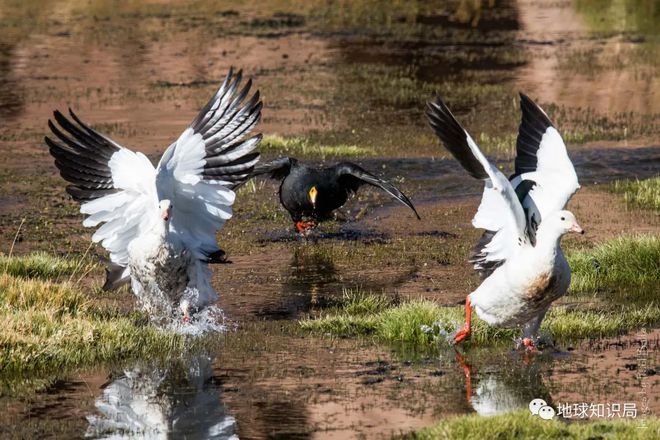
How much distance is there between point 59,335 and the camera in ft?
27.2

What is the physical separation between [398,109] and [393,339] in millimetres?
12375

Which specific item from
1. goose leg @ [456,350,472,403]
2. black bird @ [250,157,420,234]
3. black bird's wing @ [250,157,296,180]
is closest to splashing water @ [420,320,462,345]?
goose leg @ [456,350,472,403]

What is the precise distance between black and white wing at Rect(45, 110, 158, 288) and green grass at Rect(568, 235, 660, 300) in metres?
3.72

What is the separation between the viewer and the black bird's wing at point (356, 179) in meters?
12.5

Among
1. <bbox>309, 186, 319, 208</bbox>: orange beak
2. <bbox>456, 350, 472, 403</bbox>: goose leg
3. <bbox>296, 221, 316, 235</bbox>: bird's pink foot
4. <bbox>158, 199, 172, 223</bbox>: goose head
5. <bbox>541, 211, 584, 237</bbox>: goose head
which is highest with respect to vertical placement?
<bbox>541, 211, 584, 237</bbox>: goose head

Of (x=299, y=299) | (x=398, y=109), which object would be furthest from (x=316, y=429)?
(x=398, y=109)

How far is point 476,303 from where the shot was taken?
28.3 ft

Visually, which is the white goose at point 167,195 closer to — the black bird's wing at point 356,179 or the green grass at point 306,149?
the black bird's wing at point 356,179

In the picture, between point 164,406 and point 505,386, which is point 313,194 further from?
point 164,406

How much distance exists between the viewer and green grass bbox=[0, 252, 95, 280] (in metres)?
10.5

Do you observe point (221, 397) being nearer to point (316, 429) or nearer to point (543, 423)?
point (316, 429)
